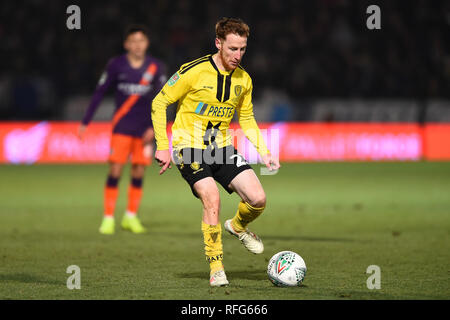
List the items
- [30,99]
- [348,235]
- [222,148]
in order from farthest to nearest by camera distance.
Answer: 1. [30,99]
2. [348,235]
3. [222,148]

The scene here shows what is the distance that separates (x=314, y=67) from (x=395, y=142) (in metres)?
3.43

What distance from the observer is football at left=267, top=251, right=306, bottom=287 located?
6141 mm

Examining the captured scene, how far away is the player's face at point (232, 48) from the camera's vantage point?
629 centimetres

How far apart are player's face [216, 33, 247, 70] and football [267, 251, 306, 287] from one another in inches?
60.8

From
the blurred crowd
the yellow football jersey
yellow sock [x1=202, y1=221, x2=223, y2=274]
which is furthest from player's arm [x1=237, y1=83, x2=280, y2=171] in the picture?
the blurred crowd

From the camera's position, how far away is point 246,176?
6590 mm

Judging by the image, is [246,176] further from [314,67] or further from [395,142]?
[314,67]

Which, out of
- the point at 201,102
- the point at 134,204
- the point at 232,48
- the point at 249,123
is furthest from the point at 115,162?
the point at 232,48

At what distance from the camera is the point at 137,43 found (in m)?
9.88

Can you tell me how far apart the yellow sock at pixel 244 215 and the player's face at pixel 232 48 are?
1.16 meters

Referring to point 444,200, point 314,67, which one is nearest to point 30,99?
point 314,67

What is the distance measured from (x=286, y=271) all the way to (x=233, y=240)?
3139 mm

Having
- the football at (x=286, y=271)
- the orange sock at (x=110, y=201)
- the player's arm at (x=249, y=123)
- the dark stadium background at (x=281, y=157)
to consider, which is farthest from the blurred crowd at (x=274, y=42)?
the football at (x=286, y=271)

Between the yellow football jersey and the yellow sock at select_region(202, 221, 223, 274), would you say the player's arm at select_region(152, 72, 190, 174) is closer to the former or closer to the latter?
the yellow football jersey
